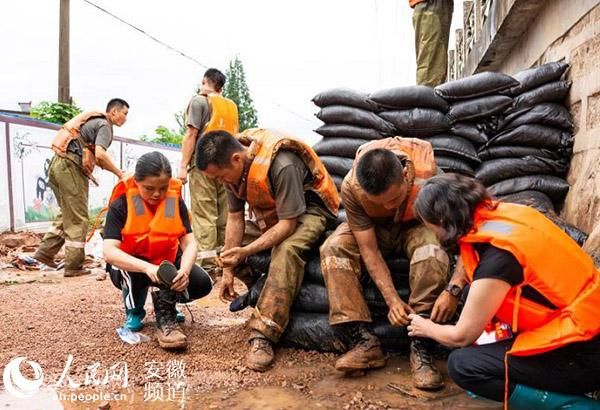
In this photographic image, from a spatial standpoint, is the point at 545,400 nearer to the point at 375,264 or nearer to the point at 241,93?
the point at 375,264

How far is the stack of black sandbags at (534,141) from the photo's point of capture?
10.8 feet

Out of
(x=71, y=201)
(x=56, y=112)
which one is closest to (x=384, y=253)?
(x=71, y=201)

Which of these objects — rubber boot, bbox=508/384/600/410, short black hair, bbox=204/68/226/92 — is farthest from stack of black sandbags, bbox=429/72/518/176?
short black hair, bbox=204/68/226/92

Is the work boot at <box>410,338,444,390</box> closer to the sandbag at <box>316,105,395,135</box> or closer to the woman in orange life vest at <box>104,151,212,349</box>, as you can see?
the woman in orange life vest at <box>104,151,212,349</box>

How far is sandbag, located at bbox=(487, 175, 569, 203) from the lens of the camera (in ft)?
10.6

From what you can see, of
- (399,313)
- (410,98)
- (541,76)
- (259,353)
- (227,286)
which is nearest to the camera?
(399,313)

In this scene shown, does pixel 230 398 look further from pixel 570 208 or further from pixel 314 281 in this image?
pixel 570 208

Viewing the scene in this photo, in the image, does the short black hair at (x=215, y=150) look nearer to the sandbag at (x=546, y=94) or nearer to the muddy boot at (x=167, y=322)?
the muddy boot at (x=167, y=322)

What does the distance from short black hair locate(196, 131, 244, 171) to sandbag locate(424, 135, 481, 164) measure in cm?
142

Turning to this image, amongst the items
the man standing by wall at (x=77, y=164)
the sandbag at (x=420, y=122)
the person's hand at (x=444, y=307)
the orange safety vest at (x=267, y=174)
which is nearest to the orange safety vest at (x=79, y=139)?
the man standing by wall at (x=77, y=164)

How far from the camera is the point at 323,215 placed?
2.99 meters

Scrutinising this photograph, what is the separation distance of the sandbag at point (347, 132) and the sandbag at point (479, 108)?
503 millimetres

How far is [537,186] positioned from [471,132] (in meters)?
0.54

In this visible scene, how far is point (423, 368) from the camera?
7.48ft
